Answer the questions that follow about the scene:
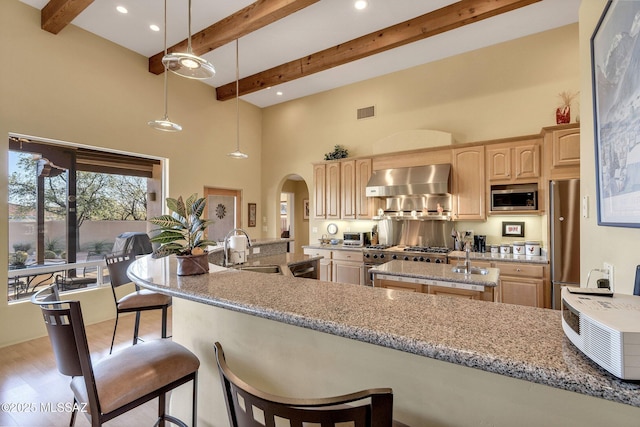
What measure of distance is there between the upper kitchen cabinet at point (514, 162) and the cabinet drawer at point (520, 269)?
45.4 inches

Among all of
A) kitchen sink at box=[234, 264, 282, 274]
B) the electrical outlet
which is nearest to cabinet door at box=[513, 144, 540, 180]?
the electrical outlet

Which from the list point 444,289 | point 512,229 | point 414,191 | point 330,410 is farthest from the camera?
point 414,191

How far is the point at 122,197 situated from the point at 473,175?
5.48 meters

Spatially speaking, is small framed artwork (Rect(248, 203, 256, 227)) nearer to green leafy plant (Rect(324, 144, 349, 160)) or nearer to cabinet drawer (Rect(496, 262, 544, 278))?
green leafy plant (Rect(324, 144, 349, 160))

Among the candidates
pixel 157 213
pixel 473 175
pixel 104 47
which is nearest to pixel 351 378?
pixel 473 175

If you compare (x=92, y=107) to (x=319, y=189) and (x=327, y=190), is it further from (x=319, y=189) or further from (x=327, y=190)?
(x=327, y=190)

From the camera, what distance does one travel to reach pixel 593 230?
5.53 feet

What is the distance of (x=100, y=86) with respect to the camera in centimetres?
420

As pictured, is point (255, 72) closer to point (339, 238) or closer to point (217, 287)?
point (339, 238)

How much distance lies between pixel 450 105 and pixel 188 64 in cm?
414

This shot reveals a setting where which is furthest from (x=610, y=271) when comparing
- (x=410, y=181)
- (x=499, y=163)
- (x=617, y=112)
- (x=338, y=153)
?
(x=338, y=153)

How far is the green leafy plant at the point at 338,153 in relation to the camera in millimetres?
5672

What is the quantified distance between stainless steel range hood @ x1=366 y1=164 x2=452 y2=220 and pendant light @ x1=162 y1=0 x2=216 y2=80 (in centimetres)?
327

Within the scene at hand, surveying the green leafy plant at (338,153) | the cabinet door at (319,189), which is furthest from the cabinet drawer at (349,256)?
the green leafy plant at (338,153)
